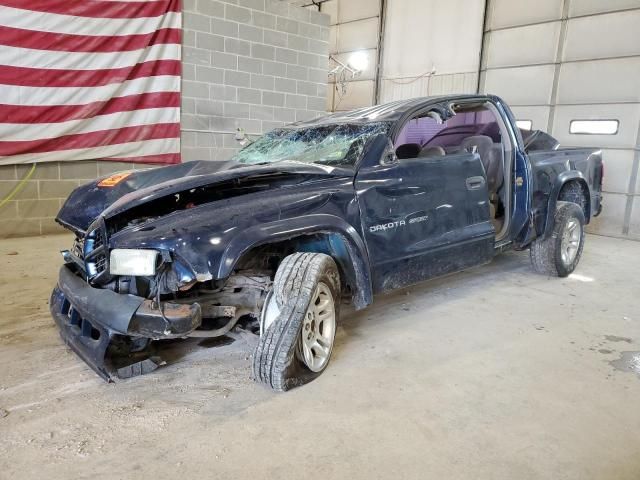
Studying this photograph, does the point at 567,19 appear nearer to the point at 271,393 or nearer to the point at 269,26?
the point at 269,26

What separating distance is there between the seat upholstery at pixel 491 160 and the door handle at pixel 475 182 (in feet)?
2.73

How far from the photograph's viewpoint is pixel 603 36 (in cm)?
795

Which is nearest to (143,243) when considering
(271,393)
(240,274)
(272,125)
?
(240,274)

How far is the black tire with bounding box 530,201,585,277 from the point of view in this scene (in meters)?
4.58

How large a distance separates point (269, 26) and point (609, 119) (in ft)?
18.2

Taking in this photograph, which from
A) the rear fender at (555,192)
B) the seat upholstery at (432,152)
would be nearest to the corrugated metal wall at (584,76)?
the rear fender at (555,192)

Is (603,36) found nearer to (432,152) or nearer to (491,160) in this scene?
(491,160)

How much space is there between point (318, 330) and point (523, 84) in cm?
805

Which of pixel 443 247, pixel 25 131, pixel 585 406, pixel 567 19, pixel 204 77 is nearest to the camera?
pixel 585 406

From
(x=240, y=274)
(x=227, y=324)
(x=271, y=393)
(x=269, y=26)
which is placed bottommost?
(x=271, y=393)

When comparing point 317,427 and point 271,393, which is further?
point 271,393

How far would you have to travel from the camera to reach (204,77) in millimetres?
7254

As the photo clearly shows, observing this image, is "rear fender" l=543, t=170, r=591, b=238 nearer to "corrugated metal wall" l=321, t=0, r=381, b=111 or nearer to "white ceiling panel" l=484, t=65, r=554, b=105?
"white ceiling panel" l=484, t=65, r=554, b=105

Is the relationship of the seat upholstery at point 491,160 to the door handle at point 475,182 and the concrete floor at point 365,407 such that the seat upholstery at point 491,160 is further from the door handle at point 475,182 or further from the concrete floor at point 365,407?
the concrete floor at point 365,407
